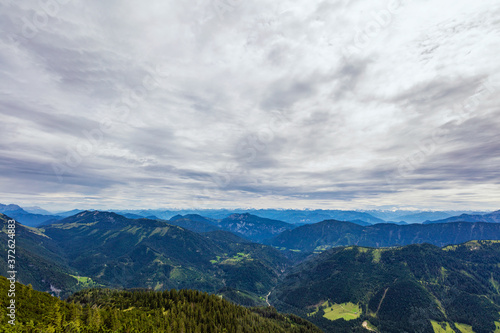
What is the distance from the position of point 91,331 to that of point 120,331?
554 inches

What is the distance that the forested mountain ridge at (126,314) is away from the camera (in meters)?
93.4

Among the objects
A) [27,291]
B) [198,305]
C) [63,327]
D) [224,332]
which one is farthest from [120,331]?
[198,305]

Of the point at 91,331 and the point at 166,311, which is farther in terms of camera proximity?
the point at 166,311

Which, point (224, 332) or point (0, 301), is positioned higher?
point (0, 301)

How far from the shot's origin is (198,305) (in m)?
182

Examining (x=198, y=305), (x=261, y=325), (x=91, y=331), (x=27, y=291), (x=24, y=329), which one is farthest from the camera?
(x=261, y=325)

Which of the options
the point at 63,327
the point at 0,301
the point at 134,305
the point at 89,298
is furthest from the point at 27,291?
the point at 89,298

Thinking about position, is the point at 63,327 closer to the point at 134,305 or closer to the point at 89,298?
the point at 134,305

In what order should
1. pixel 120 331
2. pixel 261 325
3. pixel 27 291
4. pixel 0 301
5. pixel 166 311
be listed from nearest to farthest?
pixel 0 301, pixel 120 331, pixel 27 291, pixel 166 311, pixel 261 325

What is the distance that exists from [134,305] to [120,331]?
81.5 m

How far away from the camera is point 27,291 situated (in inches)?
4648

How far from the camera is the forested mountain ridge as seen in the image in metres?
93.4

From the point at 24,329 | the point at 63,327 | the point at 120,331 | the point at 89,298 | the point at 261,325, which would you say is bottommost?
the point at 261,325

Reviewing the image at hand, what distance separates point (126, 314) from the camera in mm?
143250
